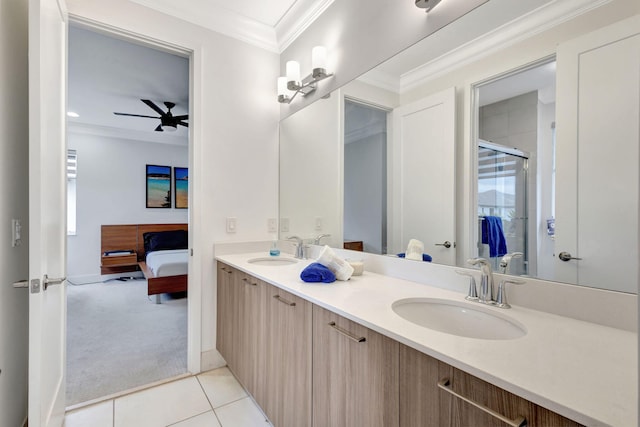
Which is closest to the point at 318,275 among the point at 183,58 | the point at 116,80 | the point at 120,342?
the point at 120,342

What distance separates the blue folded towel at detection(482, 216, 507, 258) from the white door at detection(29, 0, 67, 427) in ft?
5.65

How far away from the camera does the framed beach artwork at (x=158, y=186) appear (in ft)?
17.8

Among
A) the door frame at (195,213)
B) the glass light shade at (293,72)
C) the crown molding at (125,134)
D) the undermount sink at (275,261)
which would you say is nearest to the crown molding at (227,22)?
the door frame at (195,213)

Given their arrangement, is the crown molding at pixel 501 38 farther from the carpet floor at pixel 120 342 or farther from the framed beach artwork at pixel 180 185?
the framed beach artwork at pixel 180 185

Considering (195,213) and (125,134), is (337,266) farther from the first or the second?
(125,134)

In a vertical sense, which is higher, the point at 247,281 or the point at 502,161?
the point at 502,161

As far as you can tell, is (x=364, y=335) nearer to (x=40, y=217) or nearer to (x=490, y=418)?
(x=490, y=418)

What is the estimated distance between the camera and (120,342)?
261 cm

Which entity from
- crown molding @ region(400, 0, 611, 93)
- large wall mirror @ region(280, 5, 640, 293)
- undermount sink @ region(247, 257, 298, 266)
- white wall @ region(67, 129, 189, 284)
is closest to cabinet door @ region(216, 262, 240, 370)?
undermount sink @ region(247, 257, 298, 266)

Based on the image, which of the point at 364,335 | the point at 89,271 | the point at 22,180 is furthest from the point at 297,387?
the point at 89,271

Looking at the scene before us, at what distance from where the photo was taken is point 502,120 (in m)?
1.21

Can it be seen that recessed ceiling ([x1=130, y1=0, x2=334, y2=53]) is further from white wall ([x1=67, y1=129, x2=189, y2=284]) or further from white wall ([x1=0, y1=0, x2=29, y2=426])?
white wall ([x1=67, y1=129, x2=189, y2=284])

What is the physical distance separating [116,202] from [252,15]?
4.38m

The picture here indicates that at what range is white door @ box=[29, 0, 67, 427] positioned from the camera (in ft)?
3.52
